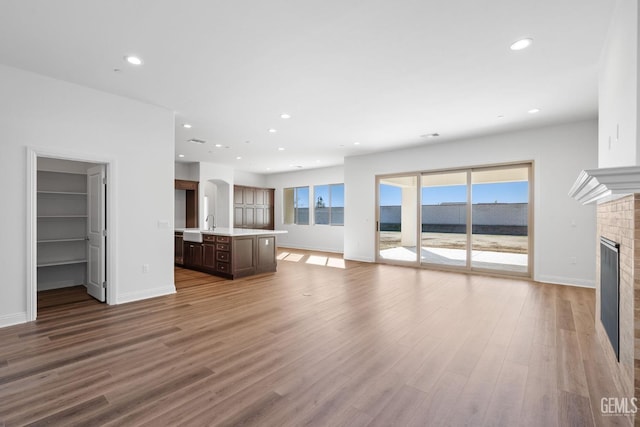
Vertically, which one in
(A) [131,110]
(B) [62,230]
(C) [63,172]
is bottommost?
(B) [62,230]

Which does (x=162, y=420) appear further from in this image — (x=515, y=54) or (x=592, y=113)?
(x=592, y=113)

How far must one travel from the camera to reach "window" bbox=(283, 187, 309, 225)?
11281 millimetres

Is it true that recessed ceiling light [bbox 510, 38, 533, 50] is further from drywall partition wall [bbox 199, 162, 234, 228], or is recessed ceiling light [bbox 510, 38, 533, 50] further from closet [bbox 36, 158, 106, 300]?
drywall partition wall [bbox 199, 162, 234, 228]

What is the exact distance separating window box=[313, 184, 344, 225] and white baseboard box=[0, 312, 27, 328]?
26.4ft

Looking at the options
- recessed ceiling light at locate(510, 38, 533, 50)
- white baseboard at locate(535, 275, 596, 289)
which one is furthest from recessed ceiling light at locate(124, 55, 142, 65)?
white baseboard at locate(535, 275, 596, 289)

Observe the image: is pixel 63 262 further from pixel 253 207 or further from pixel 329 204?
pixel 329 204

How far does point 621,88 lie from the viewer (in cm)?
231

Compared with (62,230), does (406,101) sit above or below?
above

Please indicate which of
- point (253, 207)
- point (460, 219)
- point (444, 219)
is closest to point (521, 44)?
point (460, 219)

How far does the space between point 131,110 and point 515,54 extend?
4.91m

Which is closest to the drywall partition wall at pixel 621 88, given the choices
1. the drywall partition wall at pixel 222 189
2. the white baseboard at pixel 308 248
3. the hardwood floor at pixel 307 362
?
the hardwood floor at pixel 307 362

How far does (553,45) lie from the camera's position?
294 centimetres

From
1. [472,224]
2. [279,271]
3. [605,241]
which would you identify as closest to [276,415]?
[605,241]

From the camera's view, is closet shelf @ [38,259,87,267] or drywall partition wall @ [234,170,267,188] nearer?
closet shelf @ [38,259,87,267]
